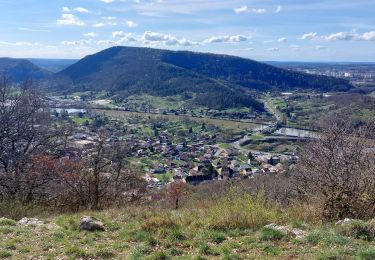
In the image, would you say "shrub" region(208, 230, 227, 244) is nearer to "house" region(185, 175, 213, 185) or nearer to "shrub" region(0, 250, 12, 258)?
"shrub" region(0, 250, 12, 258)

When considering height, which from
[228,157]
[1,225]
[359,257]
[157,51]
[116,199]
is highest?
[157,51]

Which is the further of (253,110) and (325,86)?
(325,86)

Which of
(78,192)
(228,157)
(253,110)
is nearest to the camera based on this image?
(78,192)

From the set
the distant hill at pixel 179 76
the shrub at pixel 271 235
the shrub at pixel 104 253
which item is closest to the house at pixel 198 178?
the shrub at pixel 271 235

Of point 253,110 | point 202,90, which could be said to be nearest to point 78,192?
point 253,110

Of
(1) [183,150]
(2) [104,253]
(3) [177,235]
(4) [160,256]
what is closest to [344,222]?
(3) [177,235]

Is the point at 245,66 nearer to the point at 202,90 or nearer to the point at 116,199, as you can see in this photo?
the point at 202,90
